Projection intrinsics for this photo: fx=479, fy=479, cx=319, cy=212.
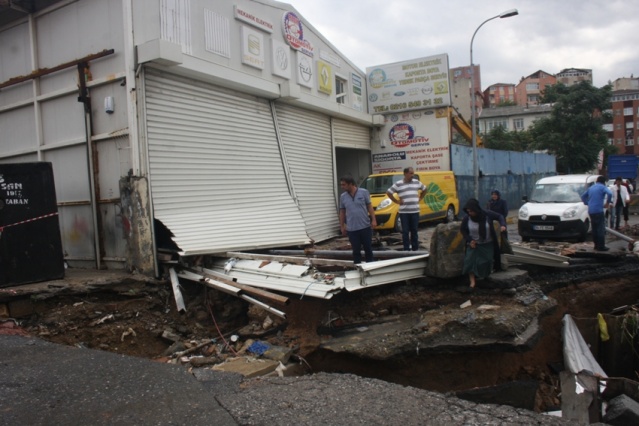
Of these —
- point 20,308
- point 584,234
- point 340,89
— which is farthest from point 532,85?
point 20,308

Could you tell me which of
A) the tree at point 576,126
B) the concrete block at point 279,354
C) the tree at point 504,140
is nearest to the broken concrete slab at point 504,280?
the concrete block at point 279,354

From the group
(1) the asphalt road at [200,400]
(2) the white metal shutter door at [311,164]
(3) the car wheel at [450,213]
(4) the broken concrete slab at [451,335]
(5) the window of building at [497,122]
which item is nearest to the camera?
(1) the asphalt road at [200,400]

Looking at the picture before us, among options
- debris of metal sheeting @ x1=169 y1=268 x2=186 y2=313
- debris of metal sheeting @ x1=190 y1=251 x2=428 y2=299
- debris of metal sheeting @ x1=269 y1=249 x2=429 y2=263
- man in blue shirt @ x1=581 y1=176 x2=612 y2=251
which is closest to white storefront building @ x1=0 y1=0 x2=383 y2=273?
debris of metal sheeting @ x1=169 y1=268 x2=186 y2=313

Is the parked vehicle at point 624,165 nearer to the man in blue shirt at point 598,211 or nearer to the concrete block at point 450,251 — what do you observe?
the man in blue shirt at point 598,211

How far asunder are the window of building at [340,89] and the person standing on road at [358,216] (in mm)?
8612

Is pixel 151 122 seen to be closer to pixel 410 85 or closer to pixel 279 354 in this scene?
pixel 279 354

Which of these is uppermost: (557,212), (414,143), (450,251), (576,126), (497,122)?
(497,122)

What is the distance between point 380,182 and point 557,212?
15.8 feet

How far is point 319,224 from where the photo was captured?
13.2 m

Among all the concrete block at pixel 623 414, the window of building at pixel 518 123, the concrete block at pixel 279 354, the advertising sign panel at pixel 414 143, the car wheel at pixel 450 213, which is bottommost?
the concrete block at pixel 623 414

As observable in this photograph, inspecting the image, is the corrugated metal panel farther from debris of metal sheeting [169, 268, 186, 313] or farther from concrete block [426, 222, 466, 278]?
concrete block [426, 222, 466, 278]

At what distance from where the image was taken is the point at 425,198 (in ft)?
47.1

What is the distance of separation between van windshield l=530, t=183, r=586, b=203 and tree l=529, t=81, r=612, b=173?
24587mm

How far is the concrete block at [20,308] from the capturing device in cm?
653
